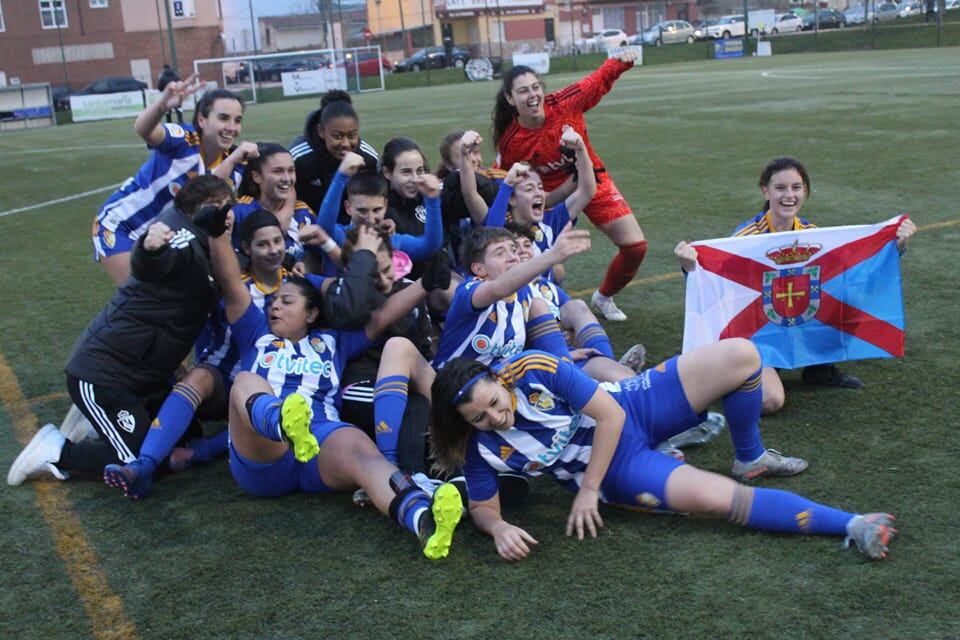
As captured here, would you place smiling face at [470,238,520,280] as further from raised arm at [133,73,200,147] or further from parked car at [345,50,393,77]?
parked car at [345,50,393,77]

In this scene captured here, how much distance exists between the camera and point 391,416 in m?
4.11

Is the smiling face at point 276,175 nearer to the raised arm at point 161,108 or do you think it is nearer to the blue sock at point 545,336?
the raised arm at point 161,108

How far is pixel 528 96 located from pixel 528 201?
41.8 inches

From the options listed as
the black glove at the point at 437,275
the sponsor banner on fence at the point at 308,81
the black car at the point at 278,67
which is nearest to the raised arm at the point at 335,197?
the black glove at the point at 437,275

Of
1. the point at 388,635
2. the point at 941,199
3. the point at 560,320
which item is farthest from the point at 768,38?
the point at 388,635

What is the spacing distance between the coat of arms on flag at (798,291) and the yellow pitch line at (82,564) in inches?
112

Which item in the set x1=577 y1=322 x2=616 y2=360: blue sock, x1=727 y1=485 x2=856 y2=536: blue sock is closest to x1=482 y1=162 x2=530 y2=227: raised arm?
x1=577 y1=322 x2=616 y2=360: blue sock

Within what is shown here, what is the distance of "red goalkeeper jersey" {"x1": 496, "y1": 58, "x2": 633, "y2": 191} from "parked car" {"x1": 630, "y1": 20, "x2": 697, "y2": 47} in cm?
4833

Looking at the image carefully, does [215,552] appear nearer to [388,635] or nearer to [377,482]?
[377,482]

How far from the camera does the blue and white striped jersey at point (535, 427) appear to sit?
3.58m

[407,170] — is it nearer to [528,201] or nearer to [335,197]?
[335,197]

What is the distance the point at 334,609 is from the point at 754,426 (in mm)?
1692

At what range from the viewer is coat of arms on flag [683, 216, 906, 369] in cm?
494

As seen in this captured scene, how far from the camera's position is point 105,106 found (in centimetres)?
3819
